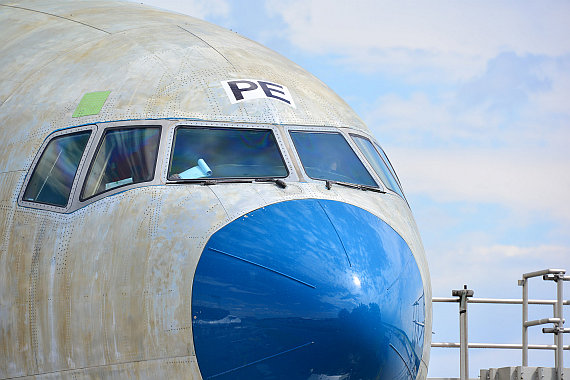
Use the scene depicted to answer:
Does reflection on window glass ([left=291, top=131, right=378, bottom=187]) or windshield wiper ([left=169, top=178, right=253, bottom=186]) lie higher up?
reflection on window glass ([left=291, top=131, right=378, bottom=187])

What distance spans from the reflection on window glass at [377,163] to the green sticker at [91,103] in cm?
279

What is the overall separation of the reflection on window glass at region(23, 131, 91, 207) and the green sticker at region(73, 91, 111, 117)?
0.27m

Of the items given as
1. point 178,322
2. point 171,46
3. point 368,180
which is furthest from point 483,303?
point 178,322

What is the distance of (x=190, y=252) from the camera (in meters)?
9.45

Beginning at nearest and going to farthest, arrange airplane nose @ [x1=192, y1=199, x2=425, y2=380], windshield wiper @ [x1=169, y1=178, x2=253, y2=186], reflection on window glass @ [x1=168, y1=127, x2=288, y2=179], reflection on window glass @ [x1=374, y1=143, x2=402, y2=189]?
airplane nose @ [x1=192, y1=199, x2=425, y2=380]
windshield wiper @ [x1=169, y1=178, x2=253, y2=186]
reflection on window glass @ [x1=168, y1=127, x2=288, y2=179]
reflection on window glass @ [x1=374, y1=143, x2=402, y2=189]

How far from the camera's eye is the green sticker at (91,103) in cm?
1075

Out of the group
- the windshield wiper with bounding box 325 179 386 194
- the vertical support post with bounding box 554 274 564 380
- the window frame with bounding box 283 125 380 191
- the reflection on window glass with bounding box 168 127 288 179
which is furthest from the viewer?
the vertical support post with bounding box 554 274 564 380

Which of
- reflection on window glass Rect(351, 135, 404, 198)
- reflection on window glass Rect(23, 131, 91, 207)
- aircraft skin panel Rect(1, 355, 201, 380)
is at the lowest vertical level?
aircraft skin panel Rect(1, 355, 201, 380)

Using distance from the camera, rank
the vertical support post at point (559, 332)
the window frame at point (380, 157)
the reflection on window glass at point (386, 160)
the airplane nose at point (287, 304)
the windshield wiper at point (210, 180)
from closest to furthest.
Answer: the airplane nose at point (287, 304) < the windshield wiper at point (210, 180) < the window frame at point (380, 157) < the reflection on window glass at point (386, 160) < the vertical support post at point (559, 332)

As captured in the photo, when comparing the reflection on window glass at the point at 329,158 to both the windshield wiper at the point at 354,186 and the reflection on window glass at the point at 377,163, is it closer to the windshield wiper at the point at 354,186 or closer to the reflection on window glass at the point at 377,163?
the windshield wiper at the point at 354,186

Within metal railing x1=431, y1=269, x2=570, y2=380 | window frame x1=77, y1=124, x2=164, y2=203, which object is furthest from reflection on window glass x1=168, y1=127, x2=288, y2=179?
metal railing x1=431, y1=269, x2=570, y2=380

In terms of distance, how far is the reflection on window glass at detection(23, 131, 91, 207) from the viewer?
1034cm

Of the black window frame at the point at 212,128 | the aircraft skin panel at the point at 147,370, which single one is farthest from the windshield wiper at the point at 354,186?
the aircraft skin panel at the point at 147,370

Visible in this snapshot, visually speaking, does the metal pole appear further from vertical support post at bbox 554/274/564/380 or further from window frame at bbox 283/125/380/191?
window frame at bbox 283/125/380/191
